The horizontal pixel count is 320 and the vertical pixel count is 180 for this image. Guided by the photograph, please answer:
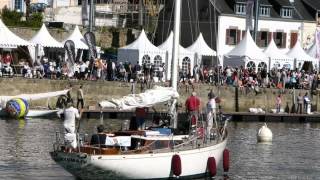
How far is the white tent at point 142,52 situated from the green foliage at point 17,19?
1095cm

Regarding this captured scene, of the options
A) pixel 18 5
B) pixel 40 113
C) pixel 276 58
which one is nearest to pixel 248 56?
pixel 276 58

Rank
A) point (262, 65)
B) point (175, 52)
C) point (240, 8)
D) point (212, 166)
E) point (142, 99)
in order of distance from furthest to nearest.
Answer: point (240, 8)
point (262, 65)
point (175, 52)
point (142, 99)
point (212, 166)

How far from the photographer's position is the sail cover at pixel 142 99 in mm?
39719

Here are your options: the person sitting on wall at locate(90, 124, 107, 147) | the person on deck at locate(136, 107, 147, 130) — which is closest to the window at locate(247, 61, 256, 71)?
the person on deck at locate(136, 107, 147, 130)

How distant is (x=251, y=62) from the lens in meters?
82.8

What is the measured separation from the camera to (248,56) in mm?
80562

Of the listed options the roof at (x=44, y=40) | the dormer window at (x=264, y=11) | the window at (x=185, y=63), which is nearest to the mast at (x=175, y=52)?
the roof at (x=44, y=40)

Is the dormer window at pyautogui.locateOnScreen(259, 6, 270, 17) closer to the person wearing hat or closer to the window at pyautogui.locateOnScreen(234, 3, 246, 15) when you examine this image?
the window at pyautogui.locateOnScreen(234, 3, 246, 15)

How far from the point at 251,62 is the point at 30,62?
17.4 metres

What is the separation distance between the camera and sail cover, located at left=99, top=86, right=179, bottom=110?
130 ft

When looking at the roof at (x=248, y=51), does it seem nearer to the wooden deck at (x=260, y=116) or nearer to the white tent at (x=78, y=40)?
the wooden deck at (x=260, y=116)

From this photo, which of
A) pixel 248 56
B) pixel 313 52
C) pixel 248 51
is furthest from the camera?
pixel 313 52

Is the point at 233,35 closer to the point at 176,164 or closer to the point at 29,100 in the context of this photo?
the point at 29,100

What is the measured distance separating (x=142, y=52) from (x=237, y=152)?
29.0 metres
